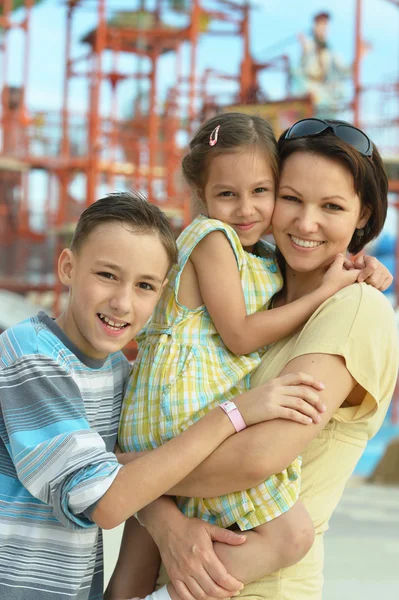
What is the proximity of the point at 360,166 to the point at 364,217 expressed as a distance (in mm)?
177

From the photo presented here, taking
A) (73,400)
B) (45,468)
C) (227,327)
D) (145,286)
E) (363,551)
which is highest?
(145,286)

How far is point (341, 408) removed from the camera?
204 centimetres

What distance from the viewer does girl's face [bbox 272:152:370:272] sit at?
213 centimetres

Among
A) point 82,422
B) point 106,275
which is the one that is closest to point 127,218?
point 106,275

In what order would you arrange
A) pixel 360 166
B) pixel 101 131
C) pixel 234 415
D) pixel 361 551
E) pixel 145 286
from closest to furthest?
1. pixel 234 415
2. pixel 145 286
3. pixel 360 166
4. pixel 361 551
5. pixel 101 131

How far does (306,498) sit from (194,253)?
0.64 metres

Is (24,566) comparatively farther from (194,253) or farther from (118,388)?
(194,253)

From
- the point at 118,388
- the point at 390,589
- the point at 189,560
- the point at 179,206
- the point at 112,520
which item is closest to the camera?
the point at 112,520

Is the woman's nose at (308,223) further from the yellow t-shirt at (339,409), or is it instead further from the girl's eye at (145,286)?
the girl's eye at (145,286)

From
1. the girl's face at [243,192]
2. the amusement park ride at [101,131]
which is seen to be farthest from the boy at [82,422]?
the amusement park ride at [101,131]

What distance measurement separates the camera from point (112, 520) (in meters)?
1.80

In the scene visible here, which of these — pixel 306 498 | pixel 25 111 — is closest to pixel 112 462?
pixel 306 498

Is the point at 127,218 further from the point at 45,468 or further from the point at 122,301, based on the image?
the point at 45,468

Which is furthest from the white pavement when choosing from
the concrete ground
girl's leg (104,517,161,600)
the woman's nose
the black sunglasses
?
the black sunglasses
